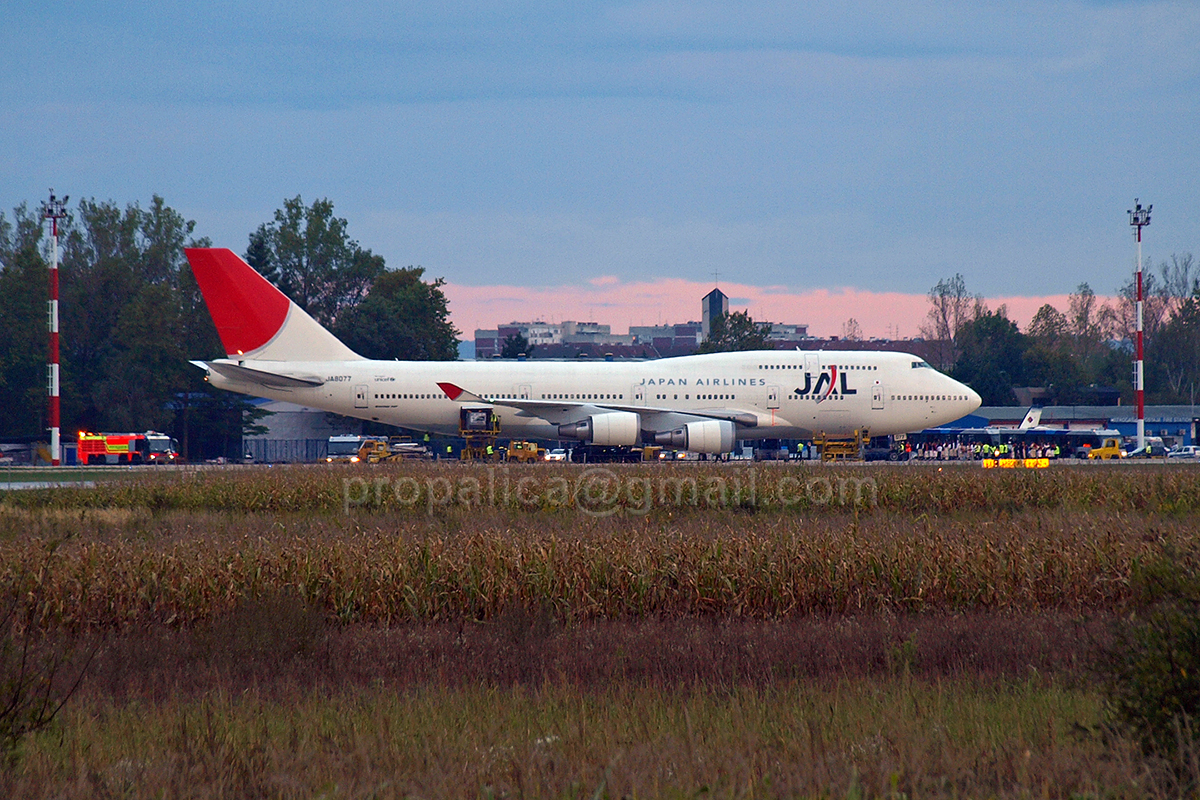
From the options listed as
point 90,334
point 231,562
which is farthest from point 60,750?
point 90,334

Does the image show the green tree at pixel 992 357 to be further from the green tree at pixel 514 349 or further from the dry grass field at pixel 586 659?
the dry grass field at pixel 586 659

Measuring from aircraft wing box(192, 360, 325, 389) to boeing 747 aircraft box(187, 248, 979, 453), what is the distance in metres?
0.06

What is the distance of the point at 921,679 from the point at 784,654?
58.5 inches

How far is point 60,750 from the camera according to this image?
292 inches

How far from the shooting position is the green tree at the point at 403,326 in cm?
7319

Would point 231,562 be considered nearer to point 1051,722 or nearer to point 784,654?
point 784,654

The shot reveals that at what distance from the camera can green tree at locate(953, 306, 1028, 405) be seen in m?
89.8

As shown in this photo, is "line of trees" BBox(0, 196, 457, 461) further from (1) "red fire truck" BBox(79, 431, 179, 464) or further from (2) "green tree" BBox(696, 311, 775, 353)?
(2) "green tree" BBox(696, 311, 775, 353)

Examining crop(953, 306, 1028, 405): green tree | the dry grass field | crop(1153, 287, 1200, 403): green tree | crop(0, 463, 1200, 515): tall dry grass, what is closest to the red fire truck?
crop(0, 463, 1200, 515): tall dry grass

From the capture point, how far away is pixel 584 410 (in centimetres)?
4369

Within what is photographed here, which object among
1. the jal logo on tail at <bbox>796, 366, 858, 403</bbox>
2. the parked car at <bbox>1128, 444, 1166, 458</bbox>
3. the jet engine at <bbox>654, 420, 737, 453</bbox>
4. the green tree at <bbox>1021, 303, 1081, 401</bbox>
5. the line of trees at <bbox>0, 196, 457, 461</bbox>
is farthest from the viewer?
the green tree at <bbox>1021, 303, 1081, 401</bbox>

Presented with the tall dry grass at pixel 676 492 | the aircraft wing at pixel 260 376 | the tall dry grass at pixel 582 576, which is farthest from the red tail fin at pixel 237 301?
the tall dry grass at pixel 582 576

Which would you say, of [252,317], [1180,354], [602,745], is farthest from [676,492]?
[1180,354]

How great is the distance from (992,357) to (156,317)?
246 feet
